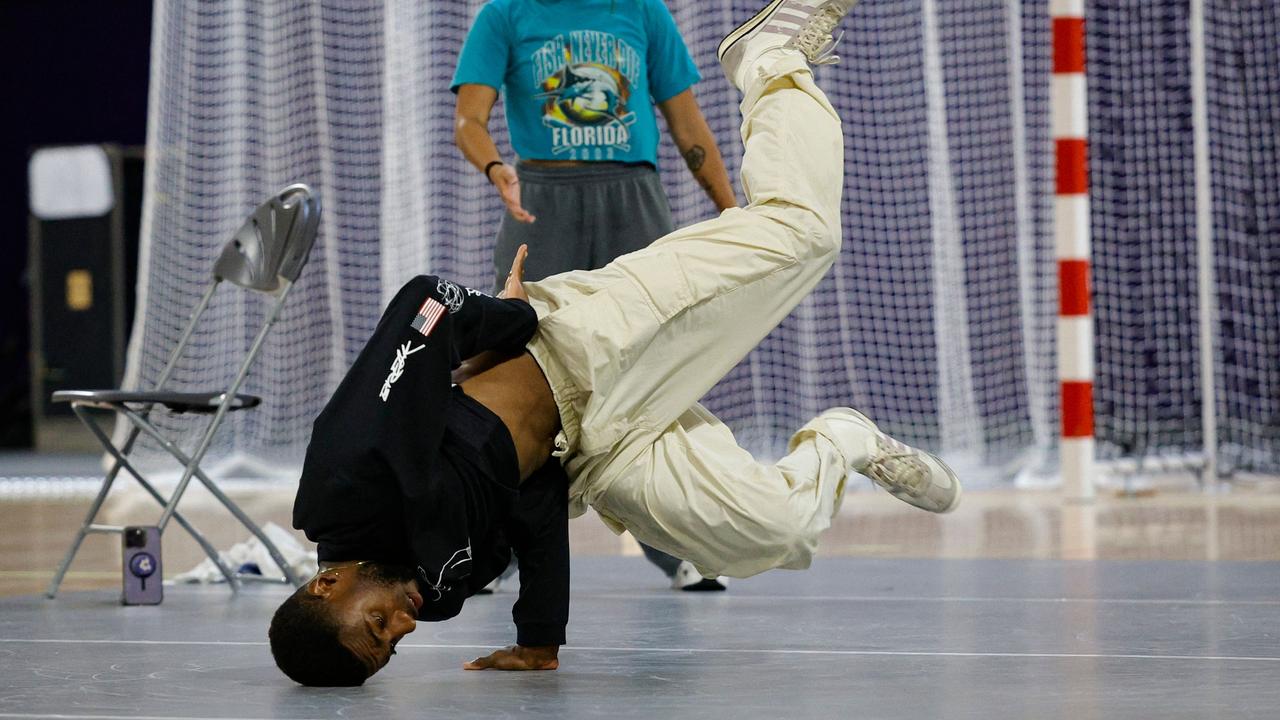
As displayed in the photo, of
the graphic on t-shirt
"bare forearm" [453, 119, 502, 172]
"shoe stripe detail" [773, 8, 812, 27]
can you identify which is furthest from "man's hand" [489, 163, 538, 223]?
"shoe stripe detail" [773, 8, 812, 27]

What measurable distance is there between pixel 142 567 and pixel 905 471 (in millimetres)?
1854

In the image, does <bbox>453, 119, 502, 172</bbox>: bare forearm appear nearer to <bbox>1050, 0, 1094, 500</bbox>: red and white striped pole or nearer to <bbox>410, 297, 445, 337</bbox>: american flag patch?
<bbox>410, 297, 445, 337</bbox>: american flag patch

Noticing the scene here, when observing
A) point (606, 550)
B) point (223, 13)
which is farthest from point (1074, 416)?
point (223, 13)

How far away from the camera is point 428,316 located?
253 cm

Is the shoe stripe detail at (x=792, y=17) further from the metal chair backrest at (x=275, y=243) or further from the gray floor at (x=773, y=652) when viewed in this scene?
the metal chair backrest at (x=275, y=243)

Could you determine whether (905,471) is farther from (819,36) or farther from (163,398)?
(163,398)

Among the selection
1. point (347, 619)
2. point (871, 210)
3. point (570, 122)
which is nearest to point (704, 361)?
point (347, 619)

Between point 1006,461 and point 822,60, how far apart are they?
A: 4456 millimetres

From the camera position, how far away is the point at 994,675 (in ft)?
8.39

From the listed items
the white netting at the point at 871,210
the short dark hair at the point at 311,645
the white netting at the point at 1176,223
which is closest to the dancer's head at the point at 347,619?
the short dark hair at the point at 311,645

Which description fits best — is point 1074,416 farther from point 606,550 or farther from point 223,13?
point 223,13

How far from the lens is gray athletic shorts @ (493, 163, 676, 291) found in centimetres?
372

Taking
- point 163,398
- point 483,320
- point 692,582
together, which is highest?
point 483,320

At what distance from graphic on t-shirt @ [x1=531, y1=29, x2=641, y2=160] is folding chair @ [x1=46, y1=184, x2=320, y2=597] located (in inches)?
27.3
